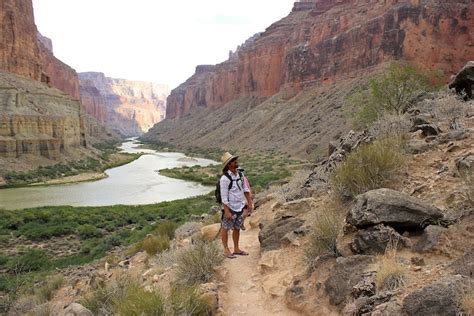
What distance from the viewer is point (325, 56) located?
62219mm

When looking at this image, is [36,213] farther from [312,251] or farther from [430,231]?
[430,231]

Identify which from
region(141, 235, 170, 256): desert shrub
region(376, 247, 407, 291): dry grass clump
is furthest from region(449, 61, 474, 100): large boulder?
region(141, 235, 170, 256): desert shrub

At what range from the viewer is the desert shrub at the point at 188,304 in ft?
12.9

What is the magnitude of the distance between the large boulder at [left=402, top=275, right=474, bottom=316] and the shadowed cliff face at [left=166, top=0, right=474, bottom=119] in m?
47.3

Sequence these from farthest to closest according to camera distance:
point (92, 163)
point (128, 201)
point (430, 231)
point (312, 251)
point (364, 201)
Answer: point (92, 163)
point (128, 201)
point (312, 251)
point (364, 201)
point (430, 231)

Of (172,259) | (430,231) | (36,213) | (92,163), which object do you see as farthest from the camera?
(92,163)

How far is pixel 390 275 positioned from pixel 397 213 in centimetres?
93

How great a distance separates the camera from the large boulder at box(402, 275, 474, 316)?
2759 millimetres

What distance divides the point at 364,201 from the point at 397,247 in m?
0.63

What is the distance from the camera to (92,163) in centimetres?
5178

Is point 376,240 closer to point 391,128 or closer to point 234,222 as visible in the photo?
point 234,222

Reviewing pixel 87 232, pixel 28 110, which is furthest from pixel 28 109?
pixel 87 232

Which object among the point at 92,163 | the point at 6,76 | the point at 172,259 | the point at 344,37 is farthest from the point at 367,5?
the point at 172,259

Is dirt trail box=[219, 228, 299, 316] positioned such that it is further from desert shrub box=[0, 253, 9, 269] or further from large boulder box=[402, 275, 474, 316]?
desert shrub box=[0, 253, 9, 269]
